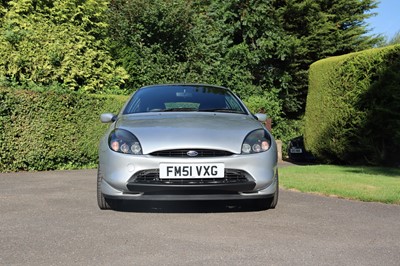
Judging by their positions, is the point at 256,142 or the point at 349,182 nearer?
the point at 256,142

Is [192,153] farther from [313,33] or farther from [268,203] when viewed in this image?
[313,33]

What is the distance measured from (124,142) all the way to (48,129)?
6501 millimetres

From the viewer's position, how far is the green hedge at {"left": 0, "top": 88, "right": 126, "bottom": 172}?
10.4 meters

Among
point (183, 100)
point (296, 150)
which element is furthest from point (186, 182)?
point (296, 150)

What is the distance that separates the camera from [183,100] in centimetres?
641

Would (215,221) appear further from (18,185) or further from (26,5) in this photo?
(26,5)

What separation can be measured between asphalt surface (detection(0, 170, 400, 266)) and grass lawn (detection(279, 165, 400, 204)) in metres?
0.38

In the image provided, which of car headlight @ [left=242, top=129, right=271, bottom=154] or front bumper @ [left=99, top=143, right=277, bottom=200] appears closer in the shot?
front bumper @ [left=99, top=143, right=277, bottom=200]

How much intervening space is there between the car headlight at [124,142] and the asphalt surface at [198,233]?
734 millimetres

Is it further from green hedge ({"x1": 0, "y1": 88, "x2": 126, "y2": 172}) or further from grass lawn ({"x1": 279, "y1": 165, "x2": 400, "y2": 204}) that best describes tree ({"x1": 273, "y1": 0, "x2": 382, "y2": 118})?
green hedge ({"x1": 0, "y1": 88, "x2": 126, "y2": 172})

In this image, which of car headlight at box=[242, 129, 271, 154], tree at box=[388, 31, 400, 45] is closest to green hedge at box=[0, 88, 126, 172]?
car headlight at box=[242, 129, 271, 154]

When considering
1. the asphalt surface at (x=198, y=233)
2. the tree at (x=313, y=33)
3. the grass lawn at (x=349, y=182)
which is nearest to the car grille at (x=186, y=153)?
the asphalt surface at (x=198, y=233)

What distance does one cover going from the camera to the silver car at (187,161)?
15.8ft

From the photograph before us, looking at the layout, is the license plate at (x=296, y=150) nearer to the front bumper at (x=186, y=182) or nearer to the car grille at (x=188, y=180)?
the front bumper at (x=186, y=182)
